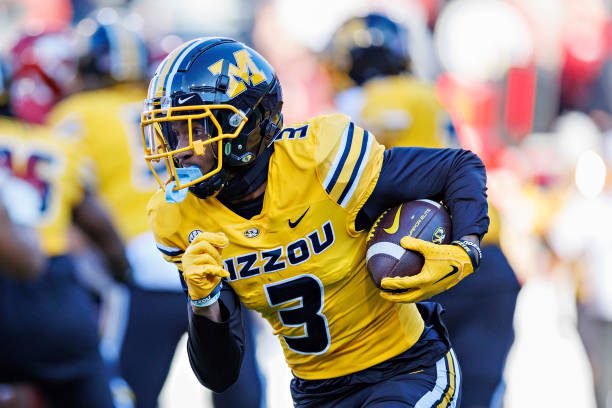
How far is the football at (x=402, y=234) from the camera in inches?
140

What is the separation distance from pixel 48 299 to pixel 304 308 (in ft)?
5.85

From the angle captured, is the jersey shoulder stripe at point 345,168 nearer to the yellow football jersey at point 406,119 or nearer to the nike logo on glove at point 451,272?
the nike logo on glove at point 451,272

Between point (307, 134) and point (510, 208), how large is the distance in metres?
5.76

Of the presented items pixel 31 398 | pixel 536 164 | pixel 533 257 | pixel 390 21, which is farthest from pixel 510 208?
pixel 31 398

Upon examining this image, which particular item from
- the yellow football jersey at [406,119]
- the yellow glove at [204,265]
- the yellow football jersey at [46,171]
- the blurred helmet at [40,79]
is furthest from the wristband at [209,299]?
the blurred helmet at [40,79]

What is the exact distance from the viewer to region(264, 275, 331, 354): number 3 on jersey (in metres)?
3.78

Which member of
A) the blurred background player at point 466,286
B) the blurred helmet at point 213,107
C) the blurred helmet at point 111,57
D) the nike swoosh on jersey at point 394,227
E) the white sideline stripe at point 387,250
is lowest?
the blurred background player at point 466,286

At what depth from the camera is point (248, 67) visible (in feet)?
12.4

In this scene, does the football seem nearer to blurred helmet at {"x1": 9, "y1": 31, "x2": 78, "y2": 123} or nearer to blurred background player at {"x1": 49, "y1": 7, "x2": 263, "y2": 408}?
blurred background player at {"x1": 49, "y1": 7, "x2": 263, "y2": 408}

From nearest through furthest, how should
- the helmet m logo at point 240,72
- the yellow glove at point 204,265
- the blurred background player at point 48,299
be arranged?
the yellow glove at point 204,265 → the helmet m logo at point 240,72 → the blurred background player at point 48,299

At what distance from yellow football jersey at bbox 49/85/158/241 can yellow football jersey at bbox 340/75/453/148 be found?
1.19 m

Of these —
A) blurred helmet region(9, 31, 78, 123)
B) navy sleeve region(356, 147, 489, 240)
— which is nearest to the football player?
navy sleeve region(356, 147, 489, 240)

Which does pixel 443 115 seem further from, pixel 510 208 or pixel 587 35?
pixel 587 35

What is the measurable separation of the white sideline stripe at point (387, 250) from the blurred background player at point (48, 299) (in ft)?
6.61
